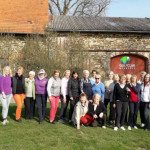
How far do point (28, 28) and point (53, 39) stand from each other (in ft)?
7.22

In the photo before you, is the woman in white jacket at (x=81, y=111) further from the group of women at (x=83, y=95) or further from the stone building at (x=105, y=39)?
the stone building at (x=105, y=39)

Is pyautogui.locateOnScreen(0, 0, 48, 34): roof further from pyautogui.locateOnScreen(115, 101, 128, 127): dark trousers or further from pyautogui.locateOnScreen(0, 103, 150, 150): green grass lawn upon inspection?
pyautogui.locateOnScreen(115, 101, 128, 127): dark trousers

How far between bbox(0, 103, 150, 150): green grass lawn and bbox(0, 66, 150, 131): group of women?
304 mm

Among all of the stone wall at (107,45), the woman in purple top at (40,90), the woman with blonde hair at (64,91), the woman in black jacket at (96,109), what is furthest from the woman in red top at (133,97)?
the stone wall at (107,45)

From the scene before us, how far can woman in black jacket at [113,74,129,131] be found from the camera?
5.02 metres

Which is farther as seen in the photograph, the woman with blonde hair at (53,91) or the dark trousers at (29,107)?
the dark trousers at (29,107)

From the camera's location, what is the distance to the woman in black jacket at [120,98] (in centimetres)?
502

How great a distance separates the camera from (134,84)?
16.9ft

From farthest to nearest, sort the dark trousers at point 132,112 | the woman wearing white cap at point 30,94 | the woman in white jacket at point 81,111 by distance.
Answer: the woman wearing white cap at point 30,94 < the dark trousers at point 132,112 < the woman in white jacket at point 81,111

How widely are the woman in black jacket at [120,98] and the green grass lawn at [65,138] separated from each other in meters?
0.42

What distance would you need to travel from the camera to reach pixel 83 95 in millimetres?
5078

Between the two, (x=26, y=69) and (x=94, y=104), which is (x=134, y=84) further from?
(x=26, y=69)

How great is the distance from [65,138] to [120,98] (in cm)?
188

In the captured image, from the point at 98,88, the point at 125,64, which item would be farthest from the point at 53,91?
the point at 125,64
